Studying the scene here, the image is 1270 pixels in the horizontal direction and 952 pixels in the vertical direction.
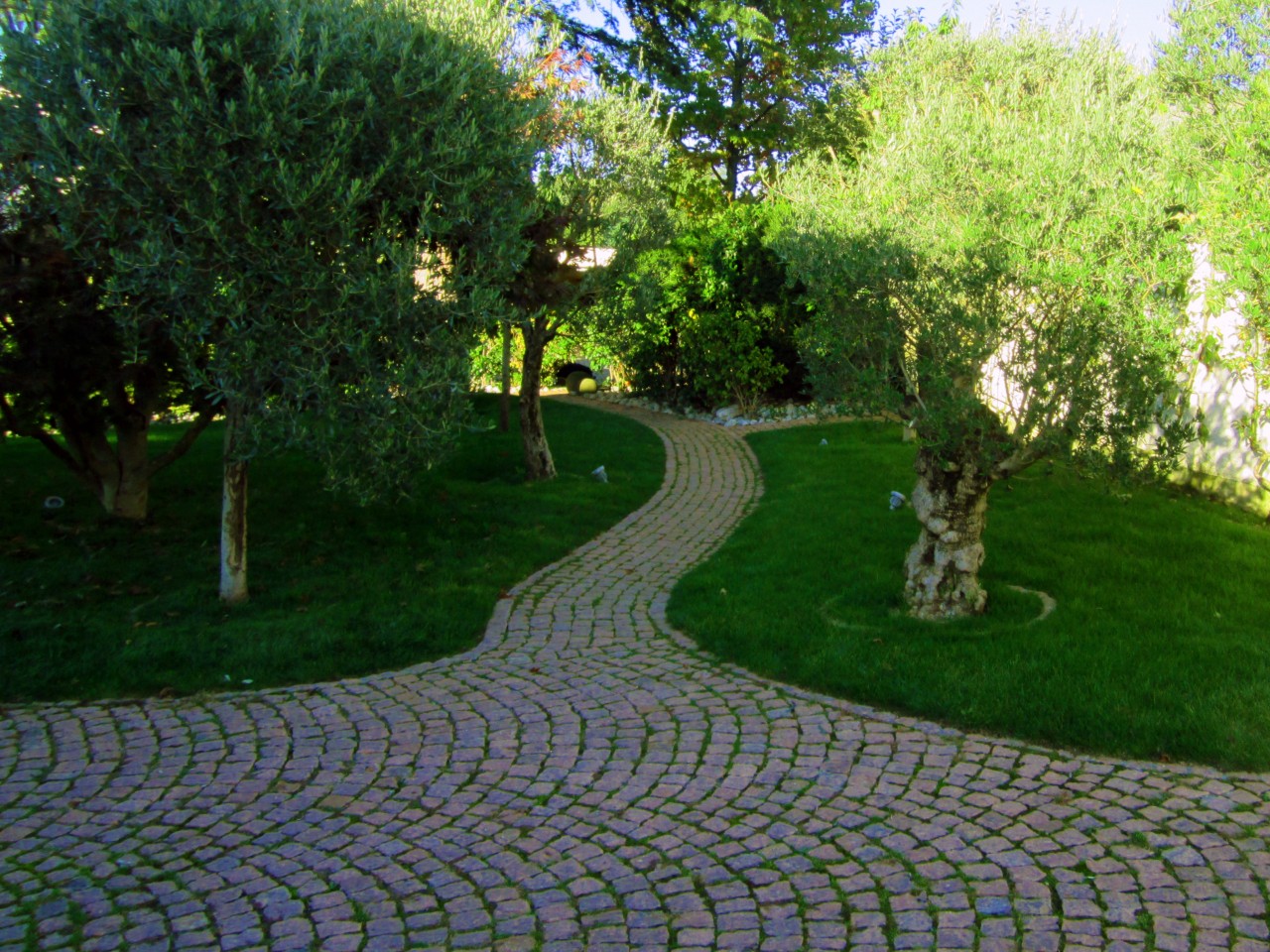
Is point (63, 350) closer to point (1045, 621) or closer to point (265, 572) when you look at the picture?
point (265, 572)

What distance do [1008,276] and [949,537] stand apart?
6.95 feet

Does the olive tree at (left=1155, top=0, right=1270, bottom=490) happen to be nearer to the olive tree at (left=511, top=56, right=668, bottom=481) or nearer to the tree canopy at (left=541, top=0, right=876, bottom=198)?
the olive tree at (left=511, top=56, right=668, bottom=481)

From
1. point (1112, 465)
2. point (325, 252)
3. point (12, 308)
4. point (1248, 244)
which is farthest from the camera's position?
point (12, 308)

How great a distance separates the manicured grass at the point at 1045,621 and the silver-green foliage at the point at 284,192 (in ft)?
10.8

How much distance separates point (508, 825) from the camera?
5.09 m

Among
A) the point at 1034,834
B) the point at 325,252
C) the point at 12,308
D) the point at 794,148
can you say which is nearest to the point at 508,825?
the point at 1034,834

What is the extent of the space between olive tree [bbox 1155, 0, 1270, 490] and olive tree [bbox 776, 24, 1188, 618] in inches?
10.3

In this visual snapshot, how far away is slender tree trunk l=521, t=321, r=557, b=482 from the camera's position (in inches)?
531

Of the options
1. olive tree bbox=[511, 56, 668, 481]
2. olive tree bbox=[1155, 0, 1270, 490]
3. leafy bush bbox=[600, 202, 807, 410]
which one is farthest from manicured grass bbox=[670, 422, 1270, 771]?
leafy bush bbox=[600, 202, 807, 410]

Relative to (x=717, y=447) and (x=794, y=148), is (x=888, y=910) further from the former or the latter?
(x=794, y=148)

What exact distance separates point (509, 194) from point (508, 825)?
5.32 metres

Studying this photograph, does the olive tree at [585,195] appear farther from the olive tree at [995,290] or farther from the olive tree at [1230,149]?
the olive tree at [1230,149]

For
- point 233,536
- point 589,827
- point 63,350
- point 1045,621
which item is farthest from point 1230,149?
point 63,350

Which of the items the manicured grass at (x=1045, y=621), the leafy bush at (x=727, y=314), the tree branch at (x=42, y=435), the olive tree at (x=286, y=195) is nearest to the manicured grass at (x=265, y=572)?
the tree branch at (x=42, y=435)
